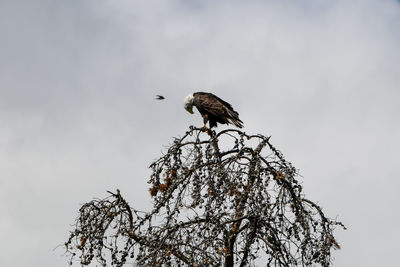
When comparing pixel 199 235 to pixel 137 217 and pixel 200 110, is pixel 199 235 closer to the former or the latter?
pixel 137 217

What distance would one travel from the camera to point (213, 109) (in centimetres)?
1145

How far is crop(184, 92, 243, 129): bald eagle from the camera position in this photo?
36.7 feet

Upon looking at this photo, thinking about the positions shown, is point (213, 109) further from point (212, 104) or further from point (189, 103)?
point (189, 103)

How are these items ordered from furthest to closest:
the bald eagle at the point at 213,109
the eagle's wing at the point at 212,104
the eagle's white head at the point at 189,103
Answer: the eagle's white head at the point at 189,103 → the eagle's wing at the point at 212,104 → the bald eagle at the point at 213,109

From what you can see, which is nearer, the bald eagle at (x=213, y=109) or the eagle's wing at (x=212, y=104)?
the bald eagle at (x=213, y=109)

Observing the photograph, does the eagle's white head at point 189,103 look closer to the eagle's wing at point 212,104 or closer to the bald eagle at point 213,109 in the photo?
the bald eagle at point 213,109

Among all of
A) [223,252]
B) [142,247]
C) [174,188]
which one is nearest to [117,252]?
[142,247]

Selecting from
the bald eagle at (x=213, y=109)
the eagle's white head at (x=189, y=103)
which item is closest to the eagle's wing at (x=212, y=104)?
the bald eagle at (x=213, y=109)

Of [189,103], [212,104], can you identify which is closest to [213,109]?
[212,104]

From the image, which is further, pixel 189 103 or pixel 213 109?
pixel 189 103

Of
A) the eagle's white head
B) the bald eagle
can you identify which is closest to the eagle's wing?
the bald eagle

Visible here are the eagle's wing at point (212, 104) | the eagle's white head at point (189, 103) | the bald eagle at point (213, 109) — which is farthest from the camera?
the eagle's white head at point (189, 103)

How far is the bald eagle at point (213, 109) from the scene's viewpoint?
11.2 metres

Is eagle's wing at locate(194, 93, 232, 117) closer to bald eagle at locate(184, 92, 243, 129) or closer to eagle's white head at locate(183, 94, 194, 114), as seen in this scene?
bald eagle at locate(184, 92, 243, 129)
